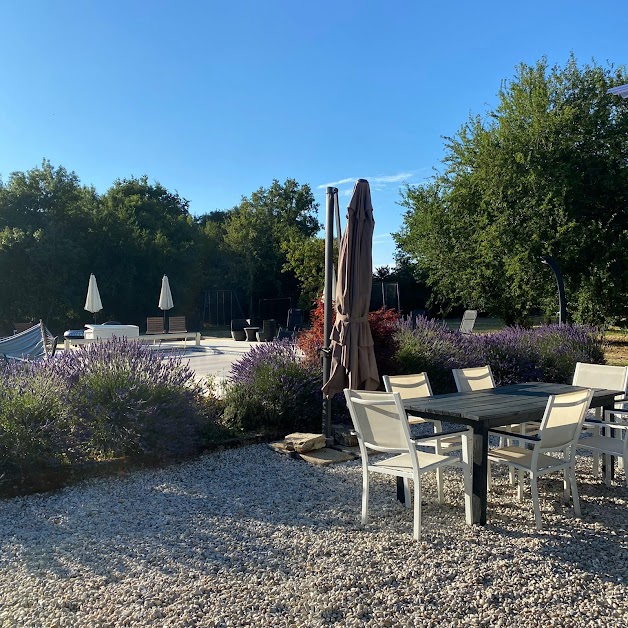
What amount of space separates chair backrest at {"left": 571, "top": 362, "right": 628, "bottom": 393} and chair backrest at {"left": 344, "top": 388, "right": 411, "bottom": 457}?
7.74ft

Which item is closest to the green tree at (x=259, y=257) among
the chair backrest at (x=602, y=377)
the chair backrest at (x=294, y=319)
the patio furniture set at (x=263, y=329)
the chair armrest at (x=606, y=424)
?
the chair backrest at (x=294, y=319)

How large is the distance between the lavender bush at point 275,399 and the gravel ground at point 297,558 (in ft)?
4.67

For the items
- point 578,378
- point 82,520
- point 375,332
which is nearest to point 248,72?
point 375,332

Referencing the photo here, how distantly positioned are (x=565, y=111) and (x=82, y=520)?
13.1 meters

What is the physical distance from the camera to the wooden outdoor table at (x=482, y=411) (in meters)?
3.31

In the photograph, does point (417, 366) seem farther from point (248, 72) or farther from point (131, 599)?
point (248, 72)

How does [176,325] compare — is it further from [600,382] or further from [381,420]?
[381,420]

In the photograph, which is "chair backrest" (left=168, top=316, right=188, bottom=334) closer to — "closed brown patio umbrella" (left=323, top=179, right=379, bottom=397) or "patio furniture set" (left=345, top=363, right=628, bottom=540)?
"closed brown patio umbrella" (left=323, top=179, right=379, bottom=397)

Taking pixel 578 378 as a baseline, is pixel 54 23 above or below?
above

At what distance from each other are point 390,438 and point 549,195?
36.9 feet

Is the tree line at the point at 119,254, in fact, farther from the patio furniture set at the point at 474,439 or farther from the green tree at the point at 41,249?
the patio furniture set at the point at 474,439

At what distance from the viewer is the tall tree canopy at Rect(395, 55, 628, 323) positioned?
13031mm

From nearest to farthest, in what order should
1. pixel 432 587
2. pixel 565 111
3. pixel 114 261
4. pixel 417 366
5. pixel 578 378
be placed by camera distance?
pixel 432 587, pixel 578 378, pixel 417 366, pixel 565 111, pixel 114 261

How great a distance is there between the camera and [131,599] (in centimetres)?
244
